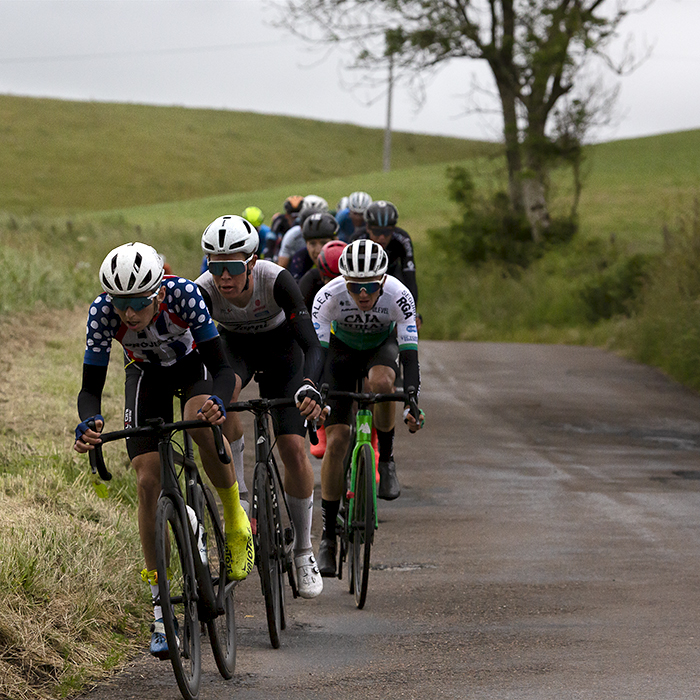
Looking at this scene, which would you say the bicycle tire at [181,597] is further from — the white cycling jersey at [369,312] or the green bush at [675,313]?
the green bush at [675,313]

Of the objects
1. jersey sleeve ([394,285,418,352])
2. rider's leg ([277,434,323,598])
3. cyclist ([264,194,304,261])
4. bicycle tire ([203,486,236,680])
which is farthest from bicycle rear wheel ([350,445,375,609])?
cyclist ([264,194,304,261])

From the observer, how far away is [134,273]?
15.8ft

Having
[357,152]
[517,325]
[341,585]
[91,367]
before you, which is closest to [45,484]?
[341,585]

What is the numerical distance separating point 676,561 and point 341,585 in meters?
2.26

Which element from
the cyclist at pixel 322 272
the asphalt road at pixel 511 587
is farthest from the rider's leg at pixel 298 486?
the cyclist at pixel 322 272

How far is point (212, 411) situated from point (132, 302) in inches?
23.6

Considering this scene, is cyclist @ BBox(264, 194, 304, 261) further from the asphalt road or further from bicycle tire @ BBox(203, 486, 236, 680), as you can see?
bicycle tire @ BBox(203, 486, 236, 680)

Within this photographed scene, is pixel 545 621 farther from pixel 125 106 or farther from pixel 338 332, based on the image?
pixel 125 106

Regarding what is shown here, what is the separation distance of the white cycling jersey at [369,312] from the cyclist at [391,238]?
240 centimetres

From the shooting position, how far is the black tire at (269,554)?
562cm

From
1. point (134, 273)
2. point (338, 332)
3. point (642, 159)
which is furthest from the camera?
point (642, 159)

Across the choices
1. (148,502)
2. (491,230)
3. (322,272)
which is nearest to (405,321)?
(322,272)

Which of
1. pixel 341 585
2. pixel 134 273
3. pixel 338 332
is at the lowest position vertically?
pixel 341 585

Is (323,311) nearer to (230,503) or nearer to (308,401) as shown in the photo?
(308,401)
